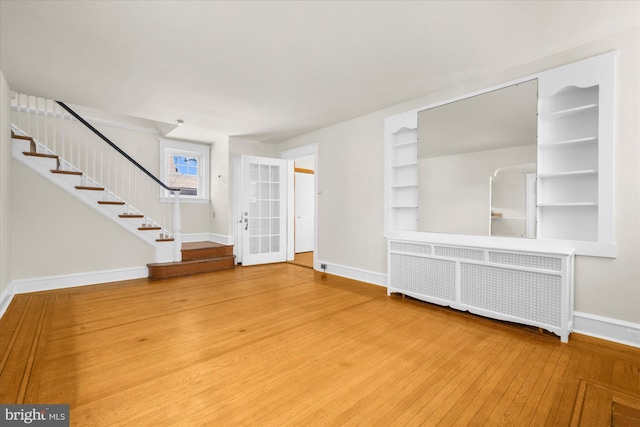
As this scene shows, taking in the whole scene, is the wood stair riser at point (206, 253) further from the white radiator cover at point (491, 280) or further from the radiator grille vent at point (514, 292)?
the radiator grille vent at point (514, 292)

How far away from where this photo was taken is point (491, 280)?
2826 millimetres

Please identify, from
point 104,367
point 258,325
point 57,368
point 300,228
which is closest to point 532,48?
point 258,325

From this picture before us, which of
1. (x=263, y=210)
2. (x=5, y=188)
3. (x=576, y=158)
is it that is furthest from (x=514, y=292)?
(x=5, y=188)

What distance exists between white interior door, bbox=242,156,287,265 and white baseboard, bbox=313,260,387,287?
116 centimetres

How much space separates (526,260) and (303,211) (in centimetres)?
545

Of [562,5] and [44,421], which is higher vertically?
[562,5]

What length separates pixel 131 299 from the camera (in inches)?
139

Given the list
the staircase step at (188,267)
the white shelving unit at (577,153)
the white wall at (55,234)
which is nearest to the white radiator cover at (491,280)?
the white shelving unit at (577,153)

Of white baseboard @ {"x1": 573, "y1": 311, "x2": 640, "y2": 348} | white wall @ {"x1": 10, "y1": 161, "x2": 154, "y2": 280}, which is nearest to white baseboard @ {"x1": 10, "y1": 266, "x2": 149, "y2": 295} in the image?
white wall @ {"x1": 10, "y1": 161, "x2": 154, "y2": 280}

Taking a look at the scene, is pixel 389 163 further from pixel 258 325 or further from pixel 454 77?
pixel 258 325

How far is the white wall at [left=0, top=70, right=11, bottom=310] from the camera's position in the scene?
3109 mm

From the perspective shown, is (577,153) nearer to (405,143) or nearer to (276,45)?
(405,143)

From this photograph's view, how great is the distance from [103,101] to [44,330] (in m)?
2.92

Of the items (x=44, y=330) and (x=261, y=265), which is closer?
(x=44, y=330)
